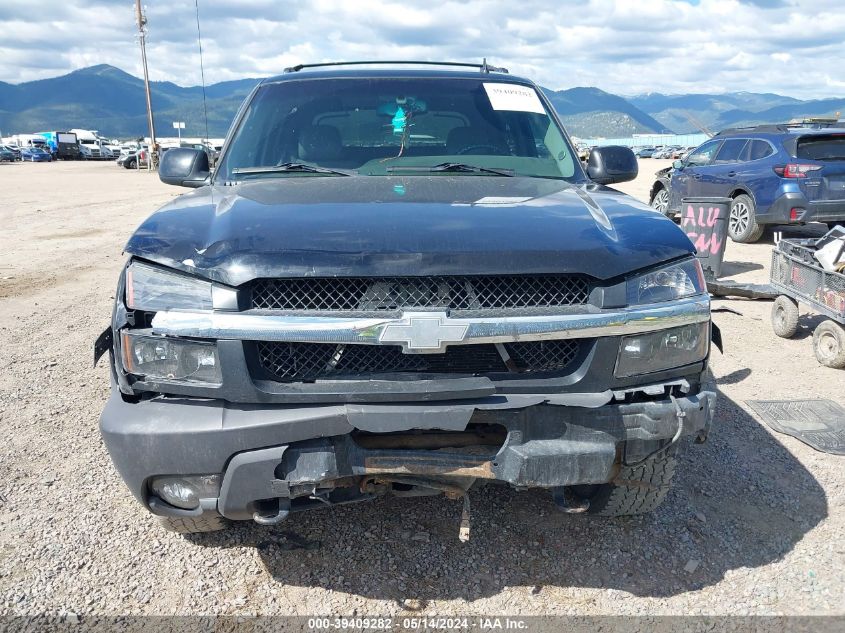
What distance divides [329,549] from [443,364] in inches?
44.1

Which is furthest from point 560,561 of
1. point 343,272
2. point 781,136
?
point 781,136

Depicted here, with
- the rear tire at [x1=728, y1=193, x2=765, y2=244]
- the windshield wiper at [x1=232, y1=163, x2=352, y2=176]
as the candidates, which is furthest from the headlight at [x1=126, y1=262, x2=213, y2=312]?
the rear tire at [x1=728, y1=193, x2=765, y2=244]

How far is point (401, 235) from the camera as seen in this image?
219 cm

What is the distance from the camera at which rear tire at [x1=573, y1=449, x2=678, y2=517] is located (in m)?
2.47

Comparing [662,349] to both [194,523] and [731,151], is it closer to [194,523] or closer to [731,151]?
[194,523]

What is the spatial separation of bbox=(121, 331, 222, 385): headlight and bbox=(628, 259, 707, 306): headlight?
4.50ft

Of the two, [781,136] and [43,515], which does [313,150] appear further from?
[781,136]

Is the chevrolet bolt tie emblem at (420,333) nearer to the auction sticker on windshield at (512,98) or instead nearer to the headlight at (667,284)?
the headlight at (667,284)

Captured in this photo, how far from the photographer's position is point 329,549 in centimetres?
283

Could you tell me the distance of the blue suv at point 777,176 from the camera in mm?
9727

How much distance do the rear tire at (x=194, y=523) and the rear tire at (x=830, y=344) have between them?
4.50 metres

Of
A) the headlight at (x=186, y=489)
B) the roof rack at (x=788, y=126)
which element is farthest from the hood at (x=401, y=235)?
the roof rack at (x=788, y=126)

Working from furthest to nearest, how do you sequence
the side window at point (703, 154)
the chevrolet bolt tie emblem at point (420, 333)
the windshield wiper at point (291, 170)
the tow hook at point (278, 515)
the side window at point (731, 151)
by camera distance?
the side window at point (703, 154) < the side window at point (731, 151) < the windshield wiper at point (291, 170) < the tow hook at point (278, 515) < the chevrolet bolt tie emblem at point (420, 333)

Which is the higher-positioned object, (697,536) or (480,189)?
(480,189)
